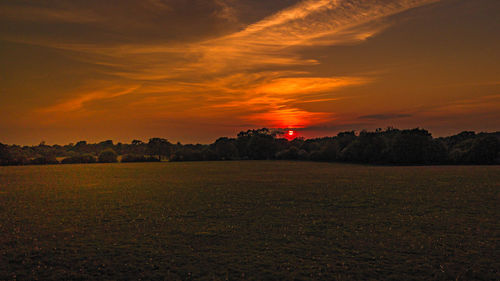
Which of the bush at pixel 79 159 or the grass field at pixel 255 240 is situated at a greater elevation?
the bush at pixel 79 159

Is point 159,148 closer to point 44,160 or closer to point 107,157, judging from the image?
point 107,157

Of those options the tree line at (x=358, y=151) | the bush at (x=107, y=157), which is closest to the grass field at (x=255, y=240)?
the tree line at (x=358, y=151)

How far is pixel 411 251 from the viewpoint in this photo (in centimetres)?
1507

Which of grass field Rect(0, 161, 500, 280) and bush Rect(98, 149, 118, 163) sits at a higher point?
bush Rect(98, 149, 118, 163)

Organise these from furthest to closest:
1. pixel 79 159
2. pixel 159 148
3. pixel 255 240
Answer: pixel 159 148 < pixel 79 159 < pixel 255 240

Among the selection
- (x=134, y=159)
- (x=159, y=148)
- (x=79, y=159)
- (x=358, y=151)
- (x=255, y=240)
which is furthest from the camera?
(x=159, y=148)

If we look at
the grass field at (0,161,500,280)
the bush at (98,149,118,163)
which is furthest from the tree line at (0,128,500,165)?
the grass field at (0,161,500,280)

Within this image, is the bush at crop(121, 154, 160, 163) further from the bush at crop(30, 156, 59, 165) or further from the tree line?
the bush at crop(30, 156, 59, 165)

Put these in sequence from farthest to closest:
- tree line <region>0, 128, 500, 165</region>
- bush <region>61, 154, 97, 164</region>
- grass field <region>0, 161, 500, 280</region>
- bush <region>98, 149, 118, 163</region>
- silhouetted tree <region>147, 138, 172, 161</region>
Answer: silhouetted tree <region>147, 138, 172, 161</region> < bush <region>98, 149, 118, 163</region> < bush <region>61, 154, 97, 164</region> < tree line <region>0, 128, 500, 165</region> < grass field <region>0, 161, 500, 280</region>

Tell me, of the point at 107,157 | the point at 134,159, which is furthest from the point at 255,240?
the point at 107,157

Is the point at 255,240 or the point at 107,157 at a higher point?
the point at 107,157

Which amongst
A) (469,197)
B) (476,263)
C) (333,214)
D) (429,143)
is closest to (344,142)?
(429,143)

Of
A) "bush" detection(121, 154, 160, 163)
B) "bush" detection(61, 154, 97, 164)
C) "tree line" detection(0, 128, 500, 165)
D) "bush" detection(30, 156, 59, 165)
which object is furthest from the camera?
"bush" detection(121, 154, 160, 163)

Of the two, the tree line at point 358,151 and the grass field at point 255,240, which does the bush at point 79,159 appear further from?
the grass field at point 255,240
